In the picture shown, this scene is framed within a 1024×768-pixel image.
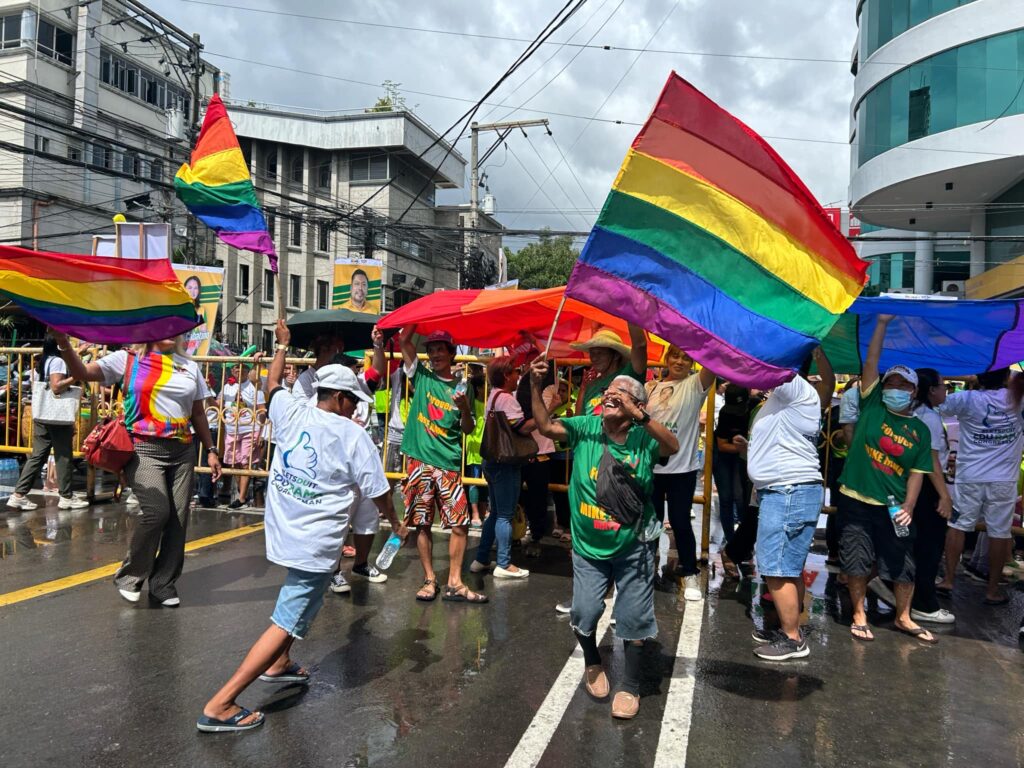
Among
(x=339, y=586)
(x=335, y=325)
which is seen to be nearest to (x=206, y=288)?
(x=335, y=325)

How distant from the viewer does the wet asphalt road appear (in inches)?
129

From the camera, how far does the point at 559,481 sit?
763cm

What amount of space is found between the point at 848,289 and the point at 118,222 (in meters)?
8.83

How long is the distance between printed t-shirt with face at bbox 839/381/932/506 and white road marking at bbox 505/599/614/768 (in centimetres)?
232

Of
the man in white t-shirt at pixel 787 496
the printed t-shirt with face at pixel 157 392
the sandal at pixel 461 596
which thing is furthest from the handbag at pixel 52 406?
the man in white t-shirt at pixel 787 496

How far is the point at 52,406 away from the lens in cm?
800

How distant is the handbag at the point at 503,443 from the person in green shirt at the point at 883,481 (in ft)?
7.78

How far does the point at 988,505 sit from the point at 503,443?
3.97m

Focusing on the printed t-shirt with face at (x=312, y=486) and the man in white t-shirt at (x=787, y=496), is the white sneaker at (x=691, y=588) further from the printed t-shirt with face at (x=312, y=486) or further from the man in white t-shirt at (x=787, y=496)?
the printed t-shirt with face at (x=312, y=486)

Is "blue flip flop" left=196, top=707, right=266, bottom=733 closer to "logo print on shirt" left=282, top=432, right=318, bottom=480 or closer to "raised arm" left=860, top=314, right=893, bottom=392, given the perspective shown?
"logo print on shirt" left=282, top=432, right=318, bottom=480

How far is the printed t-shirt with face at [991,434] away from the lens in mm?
5871

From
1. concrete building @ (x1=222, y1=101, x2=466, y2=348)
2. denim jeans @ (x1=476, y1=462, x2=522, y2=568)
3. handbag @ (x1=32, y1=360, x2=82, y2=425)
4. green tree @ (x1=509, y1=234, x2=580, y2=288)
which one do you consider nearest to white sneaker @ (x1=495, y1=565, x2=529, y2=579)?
denim jeans @ (x1=476, y1=462, x2=522, y2=568)

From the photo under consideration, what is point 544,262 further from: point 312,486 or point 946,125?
point 312,486

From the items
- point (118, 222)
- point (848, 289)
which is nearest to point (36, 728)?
point (848, 289)
